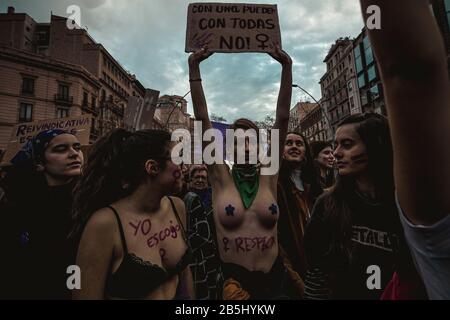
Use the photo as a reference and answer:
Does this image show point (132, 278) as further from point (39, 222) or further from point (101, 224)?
point (39, 222)

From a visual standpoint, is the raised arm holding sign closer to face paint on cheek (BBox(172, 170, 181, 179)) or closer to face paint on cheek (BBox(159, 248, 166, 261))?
face paint on cheek (BBox(172, 170, 181, 179))

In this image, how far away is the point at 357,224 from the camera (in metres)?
Answer: 1.69

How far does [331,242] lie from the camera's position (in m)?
1.78

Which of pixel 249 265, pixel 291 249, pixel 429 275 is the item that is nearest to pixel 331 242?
pixel 249 265

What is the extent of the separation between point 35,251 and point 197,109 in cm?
167

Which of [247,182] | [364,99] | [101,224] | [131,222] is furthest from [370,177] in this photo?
[364,99]

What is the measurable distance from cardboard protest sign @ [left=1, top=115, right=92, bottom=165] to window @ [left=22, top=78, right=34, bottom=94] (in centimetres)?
3265

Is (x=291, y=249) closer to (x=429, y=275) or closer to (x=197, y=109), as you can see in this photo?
(x=197, y=109)

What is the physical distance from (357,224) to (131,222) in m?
1.42

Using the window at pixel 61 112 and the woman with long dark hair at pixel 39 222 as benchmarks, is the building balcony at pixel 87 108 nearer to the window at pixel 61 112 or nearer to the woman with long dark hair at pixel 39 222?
the window at pixel 61 112

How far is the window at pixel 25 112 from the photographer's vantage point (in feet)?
98.2

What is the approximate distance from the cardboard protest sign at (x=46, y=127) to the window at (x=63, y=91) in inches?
1325

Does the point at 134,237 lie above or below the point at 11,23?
below

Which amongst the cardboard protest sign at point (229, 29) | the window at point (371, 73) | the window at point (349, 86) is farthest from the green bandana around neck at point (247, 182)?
the window at point (349, 86)
